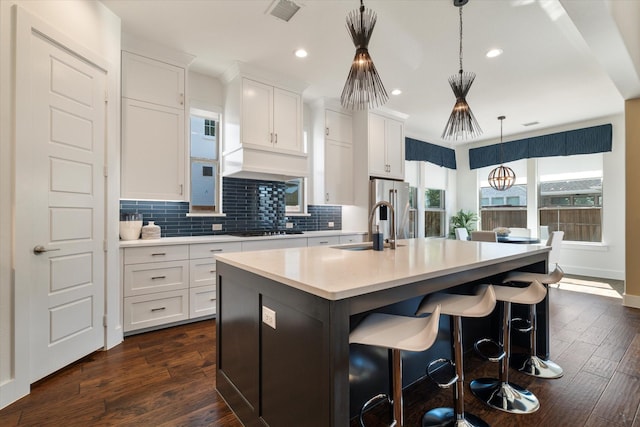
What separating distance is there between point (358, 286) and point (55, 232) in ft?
7.55

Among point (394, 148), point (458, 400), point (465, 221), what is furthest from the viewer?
point (465, 221)

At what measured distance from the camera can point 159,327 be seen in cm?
304

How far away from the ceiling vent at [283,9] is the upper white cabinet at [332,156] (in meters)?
1.97

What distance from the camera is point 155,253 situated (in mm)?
2959

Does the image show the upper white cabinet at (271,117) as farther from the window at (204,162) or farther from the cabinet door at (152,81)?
the cabinet door at (152,81)

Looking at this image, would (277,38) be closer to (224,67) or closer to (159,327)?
(224,67)

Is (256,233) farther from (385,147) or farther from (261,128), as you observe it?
(385,147)

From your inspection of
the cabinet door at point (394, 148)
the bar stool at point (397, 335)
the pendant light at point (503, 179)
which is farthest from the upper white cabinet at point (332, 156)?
the bar stool at point (397, 335)

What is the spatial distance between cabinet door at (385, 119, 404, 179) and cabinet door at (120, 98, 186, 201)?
10.4 feet

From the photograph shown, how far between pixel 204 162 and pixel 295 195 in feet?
4.68

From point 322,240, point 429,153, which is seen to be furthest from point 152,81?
point 429,153

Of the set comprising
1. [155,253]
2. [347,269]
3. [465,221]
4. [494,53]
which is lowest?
[155,253]

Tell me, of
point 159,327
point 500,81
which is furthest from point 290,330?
point 500,81

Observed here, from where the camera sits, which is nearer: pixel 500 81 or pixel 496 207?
pixel 500 81
